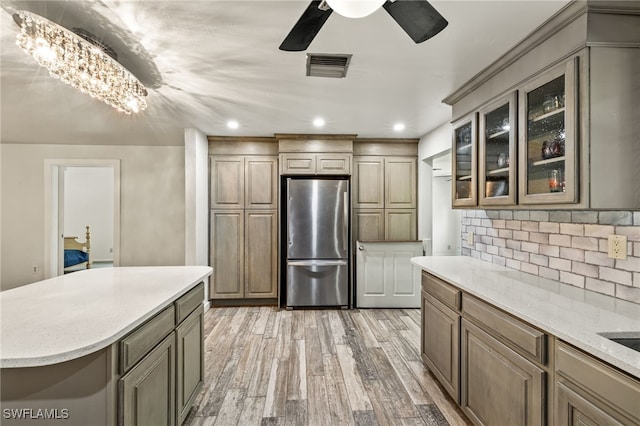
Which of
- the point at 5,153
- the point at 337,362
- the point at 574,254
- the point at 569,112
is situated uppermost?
the point at 5,153

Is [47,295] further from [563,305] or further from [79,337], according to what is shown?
[563,305]

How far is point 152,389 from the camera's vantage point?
56.7 inches

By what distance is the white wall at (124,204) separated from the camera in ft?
15.0

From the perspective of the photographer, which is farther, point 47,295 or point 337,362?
point 337,362

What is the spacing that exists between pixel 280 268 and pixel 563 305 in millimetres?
3303

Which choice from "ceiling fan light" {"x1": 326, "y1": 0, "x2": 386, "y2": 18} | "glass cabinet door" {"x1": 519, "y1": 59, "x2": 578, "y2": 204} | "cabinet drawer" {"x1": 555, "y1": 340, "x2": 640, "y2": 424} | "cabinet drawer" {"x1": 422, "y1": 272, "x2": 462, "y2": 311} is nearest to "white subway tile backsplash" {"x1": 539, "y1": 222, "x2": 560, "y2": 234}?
"glass cabinet door" {"x1": 519, "y1": 59, "x2": 578, "y2": 204}

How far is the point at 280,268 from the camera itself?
432 centimetres

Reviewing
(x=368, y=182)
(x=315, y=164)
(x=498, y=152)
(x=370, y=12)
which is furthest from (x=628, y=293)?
(x=315, y=164)

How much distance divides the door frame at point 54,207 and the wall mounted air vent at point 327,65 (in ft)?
12.4

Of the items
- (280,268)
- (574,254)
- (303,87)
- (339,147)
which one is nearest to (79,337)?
(303,87)

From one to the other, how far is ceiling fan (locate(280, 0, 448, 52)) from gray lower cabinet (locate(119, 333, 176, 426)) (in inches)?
60.7

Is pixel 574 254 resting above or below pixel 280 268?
above

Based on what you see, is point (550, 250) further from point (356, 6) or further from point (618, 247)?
point (356, 6)

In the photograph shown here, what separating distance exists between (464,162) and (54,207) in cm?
550
